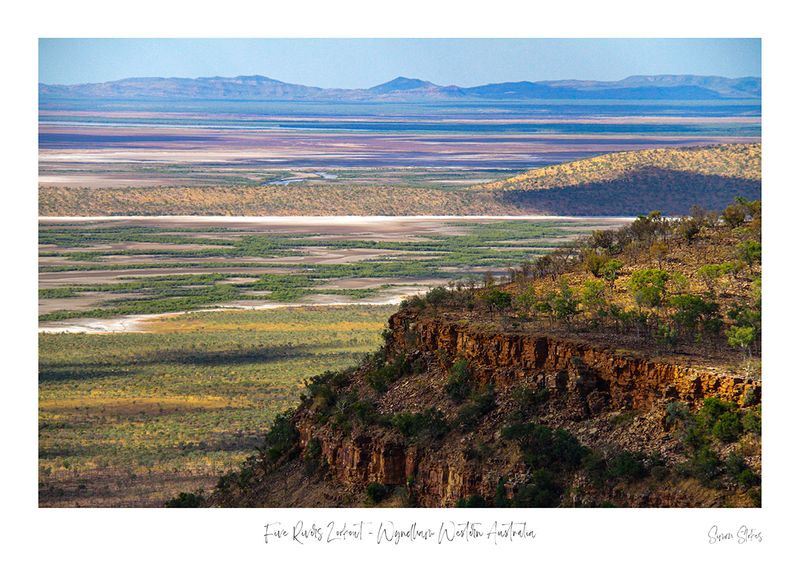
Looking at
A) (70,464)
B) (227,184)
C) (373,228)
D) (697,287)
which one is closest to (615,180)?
(373,228)

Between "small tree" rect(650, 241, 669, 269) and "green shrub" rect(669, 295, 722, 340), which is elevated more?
"small tree" rect(650, 241, 669, 269)

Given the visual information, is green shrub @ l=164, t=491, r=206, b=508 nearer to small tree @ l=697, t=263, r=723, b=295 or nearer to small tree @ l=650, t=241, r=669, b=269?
small tree @ l=650, t=241, r=669, b=269

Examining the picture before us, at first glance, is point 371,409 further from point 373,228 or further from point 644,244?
point 373,228

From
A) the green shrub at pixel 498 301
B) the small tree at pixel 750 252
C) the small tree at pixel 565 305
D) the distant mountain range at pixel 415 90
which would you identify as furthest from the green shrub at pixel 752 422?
the distant mountain range at pixel 415 90

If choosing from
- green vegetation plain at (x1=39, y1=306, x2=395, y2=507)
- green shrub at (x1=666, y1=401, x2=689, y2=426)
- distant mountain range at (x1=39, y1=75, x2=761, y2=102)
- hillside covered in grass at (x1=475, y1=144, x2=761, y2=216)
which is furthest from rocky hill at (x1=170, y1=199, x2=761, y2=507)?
distant mountain range at (x1=39, y1=75, x2=761, y2=102)

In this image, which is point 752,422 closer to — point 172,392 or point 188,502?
point 188,502
